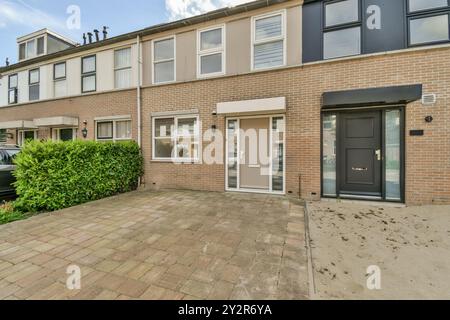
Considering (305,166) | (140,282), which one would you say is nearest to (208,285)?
(140,282)

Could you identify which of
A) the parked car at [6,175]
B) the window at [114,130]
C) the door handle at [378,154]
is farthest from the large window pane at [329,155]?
the parked car at [6,175]

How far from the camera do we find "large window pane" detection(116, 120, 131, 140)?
28.6 feet

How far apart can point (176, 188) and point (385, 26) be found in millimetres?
7570

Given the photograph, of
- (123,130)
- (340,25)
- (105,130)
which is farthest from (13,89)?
(340,25)

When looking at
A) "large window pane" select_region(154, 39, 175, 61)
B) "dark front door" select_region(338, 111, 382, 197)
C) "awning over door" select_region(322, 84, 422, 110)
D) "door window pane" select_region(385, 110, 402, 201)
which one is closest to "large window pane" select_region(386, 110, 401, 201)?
"door window pane" select_region(385, 110, 402, 201)

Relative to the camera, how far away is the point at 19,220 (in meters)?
4.55

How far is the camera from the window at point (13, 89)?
11.5 meters

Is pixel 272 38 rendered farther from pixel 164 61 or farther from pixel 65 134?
pixel 65 134

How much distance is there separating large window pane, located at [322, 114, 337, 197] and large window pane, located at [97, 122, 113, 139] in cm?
813

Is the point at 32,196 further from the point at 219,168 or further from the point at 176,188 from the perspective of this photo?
the point at 219,168

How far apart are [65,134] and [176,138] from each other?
6.11 metres

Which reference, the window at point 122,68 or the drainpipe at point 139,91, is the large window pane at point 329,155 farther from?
the window at point 122,68

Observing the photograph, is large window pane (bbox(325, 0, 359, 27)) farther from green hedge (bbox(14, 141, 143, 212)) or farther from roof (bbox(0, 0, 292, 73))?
green hedge (bbox(14, 141, 143, 212))

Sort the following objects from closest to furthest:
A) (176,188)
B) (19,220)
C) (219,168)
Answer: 1. (19,220)
2. (219,168)
3. (176,188)
